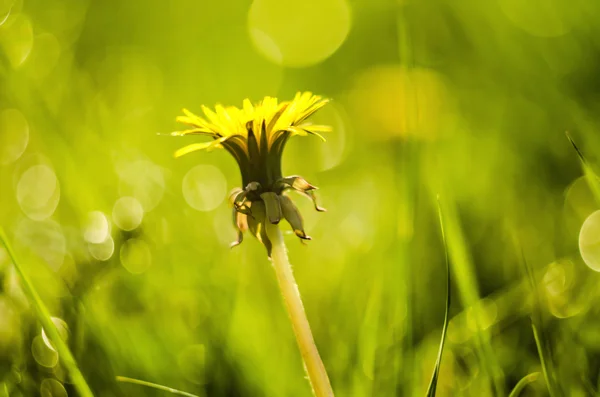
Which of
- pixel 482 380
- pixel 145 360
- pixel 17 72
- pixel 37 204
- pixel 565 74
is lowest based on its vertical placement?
pixel 482 380

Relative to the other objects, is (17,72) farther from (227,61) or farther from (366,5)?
(366,5)

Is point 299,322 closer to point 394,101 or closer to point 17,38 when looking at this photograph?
point 394,101

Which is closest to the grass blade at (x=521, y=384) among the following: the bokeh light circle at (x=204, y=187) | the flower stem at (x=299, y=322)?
the flower stem at (x=299, y=322)

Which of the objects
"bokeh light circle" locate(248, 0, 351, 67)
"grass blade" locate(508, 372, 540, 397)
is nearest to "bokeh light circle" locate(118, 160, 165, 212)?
"grass blade" locate(508, 372, 540, 397)

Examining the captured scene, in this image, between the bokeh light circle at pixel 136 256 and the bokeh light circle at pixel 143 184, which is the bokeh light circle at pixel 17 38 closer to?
the bokeh light circle at pixel 143 184

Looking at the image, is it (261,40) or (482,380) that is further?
(261,40)

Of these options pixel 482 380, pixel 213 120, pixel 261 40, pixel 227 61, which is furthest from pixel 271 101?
pixel 261 40

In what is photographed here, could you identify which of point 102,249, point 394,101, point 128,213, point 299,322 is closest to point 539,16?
point 394,101
